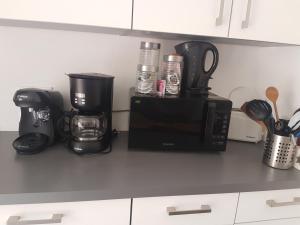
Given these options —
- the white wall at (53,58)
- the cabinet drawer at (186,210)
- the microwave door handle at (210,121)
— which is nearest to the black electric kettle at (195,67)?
the microwave door handle at (210,121)

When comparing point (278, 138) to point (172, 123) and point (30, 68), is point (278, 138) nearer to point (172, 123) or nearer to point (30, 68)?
point (172, 123)

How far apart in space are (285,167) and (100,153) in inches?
31.5

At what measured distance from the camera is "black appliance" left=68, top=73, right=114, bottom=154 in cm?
101

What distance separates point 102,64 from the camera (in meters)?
1.28

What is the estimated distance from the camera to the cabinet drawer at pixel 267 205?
3.16ft

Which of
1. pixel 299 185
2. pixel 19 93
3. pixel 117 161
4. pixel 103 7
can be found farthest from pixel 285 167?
pixel 19 93

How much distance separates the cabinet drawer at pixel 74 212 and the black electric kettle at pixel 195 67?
23.3 inches

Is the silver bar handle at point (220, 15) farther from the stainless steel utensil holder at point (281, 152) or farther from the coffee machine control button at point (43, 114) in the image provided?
the coffee machine control button at point (43, 114)

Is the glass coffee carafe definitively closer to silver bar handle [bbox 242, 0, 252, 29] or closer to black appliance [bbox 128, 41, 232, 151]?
black appliance [bbox 128, 41, 232, 151]

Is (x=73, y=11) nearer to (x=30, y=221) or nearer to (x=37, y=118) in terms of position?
(x=37, y=118)

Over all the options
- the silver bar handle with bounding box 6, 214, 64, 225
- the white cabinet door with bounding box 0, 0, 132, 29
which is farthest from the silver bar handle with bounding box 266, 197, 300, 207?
the white cabinet door with bounding box 0, 0, 132, 29

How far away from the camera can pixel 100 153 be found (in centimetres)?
108

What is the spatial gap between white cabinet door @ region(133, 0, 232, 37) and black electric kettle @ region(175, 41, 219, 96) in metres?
0.12

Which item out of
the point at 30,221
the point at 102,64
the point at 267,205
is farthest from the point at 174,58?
the point at 30,221
